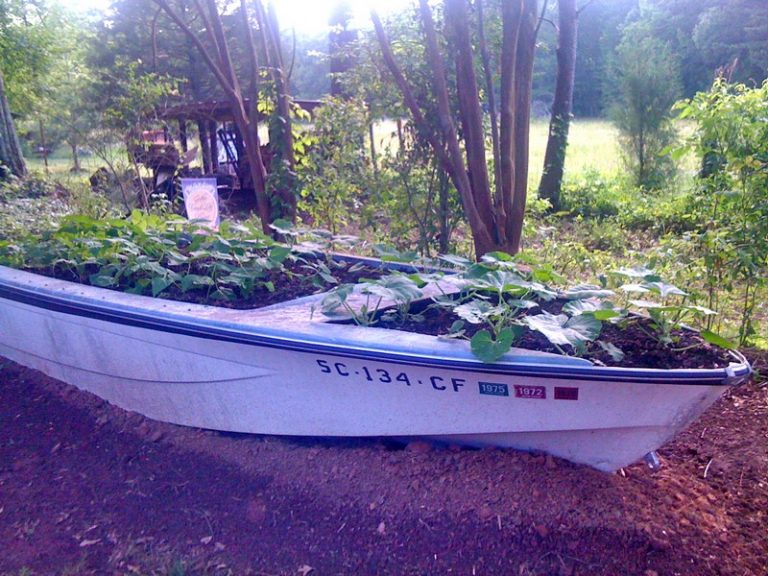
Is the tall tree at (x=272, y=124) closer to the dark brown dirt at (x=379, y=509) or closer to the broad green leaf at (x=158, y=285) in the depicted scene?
the broad green leaf at (x=158, y=285)

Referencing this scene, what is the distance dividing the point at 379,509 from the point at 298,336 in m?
0.71

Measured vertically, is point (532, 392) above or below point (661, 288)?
below

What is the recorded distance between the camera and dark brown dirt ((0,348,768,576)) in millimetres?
2326

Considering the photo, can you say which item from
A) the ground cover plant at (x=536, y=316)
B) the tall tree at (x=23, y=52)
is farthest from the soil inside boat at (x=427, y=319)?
the tall tree at (x=23, y=52)

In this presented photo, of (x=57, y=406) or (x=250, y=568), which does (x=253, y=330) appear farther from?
(x=57, y=406)

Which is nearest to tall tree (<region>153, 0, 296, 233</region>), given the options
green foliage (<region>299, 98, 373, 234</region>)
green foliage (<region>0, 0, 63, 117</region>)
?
green foliage (<region>299, 98, 373, 234</region>)

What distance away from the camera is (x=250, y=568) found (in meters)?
2.43

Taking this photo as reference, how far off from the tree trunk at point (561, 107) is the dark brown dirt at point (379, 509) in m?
7.62

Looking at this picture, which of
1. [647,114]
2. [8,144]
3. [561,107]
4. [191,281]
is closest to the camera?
[191,281]

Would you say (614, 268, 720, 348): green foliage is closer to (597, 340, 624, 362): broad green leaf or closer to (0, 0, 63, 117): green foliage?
(597, 340, 624, 362): broad green leaf

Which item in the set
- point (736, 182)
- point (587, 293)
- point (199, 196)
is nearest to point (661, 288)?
point (587, 293)

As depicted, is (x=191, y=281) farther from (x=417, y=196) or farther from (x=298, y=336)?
(x=417, y=196)

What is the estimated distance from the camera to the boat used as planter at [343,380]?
2307 mm

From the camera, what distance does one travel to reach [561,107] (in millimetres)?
10703
